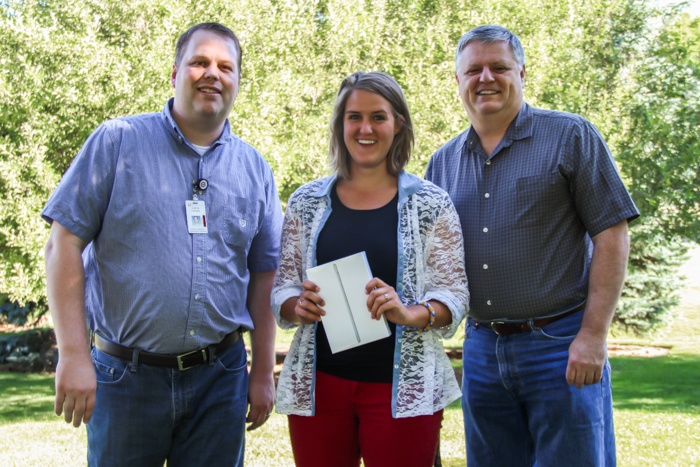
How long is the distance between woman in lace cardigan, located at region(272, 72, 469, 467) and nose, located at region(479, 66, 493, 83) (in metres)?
0.54

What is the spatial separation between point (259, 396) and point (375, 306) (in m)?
1.01

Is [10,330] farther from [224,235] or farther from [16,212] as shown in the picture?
[224,235]

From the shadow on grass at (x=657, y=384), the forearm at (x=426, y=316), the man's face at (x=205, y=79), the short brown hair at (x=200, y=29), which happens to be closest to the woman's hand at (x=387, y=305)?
the forearm at (x=426, y=316)

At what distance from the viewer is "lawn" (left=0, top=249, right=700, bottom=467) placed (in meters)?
6.99

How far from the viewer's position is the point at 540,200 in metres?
2.82

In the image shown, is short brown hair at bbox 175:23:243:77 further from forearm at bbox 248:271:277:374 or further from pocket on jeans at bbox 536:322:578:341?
pocket on jeans at bbox 536:322:578:341

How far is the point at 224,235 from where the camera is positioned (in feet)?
8.79

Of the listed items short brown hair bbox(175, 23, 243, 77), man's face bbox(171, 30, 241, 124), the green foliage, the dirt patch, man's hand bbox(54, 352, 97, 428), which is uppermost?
the green foliage

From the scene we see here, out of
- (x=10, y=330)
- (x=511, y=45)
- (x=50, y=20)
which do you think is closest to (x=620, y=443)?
(x=511, y=45)

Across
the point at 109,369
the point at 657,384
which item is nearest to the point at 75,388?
the point at 109,369

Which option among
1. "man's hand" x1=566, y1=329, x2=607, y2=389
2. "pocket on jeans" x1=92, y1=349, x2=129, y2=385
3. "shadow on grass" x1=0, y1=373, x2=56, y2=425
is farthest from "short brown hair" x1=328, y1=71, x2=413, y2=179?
"shadow on grass" x1=0, y1=373, x2=56, y2=425

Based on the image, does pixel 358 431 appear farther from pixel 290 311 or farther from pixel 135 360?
pixel 135 360

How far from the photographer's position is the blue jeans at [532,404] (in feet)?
8.68

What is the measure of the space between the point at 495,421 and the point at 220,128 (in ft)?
6.86
